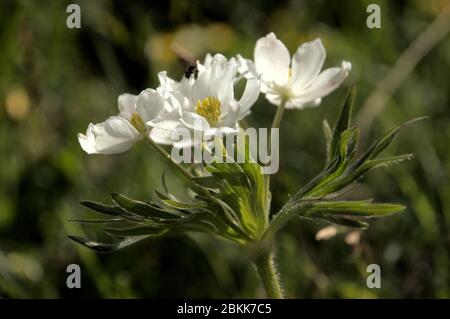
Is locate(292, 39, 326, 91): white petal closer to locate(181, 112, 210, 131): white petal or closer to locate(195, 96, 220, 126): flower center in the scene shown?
locate(195, 96, 220, 126): flower center

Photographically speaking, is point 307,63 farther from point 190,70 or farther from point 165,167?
point 165,167

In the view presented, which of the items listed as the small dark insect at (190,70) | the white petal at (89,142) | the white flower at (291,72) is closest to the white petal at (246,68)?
the white flower at (291,72)

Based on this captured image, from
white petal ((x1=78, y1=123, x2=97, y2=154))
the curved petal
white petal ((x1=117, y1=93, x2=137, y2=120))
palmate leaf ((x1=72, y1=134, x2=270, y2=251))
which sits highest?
white petal ((x1=117, y1=93, x2=137, y2=120))

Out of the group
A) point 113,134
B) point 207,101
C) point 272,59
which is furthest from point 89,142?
point 272,59

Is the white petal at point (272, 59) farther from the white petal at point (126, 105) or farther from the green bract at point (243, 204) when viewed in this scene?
the white petal at point (126, 105)

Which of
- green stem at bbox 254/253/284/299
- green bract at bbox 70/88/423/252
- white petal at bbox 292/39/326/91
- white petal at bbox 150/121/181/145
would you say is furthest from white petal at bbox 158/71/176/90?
green stem at bbox 254/253/284/299

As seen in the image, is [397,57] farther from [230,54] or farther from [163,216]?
[163,216]
